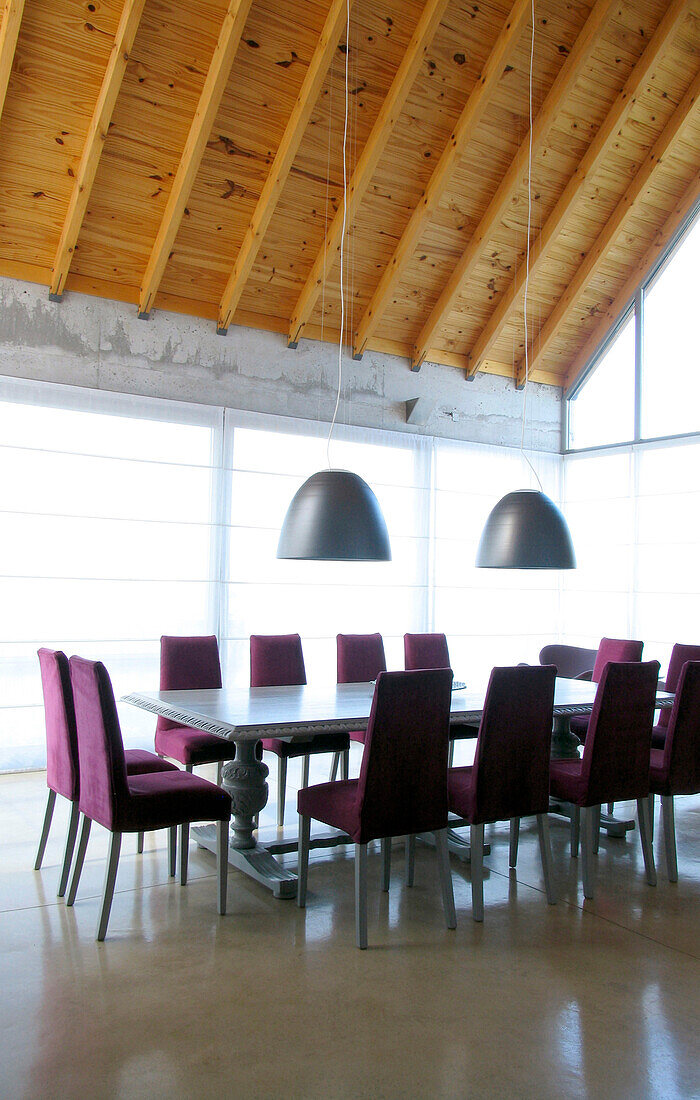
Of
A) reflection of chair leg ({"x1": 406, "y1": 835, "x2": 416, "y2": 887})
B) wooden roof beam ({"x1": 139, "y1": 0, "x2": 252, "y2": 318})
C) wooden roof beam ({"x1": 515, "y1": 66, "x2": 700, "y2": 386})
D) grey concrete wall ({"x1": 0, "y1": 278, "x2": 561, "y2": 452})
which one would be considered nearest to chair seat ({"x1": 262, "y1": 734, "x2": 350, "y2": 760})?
reflection of chair leg ({"x1": 406, "y1": 835, "x2": 416, "y2": 887})

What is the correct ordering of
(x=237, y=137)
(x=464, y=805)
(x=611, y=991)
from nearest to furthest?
1. (x=611, y=991)
2. (x=464, y=805)
3. (x=237, y=137)

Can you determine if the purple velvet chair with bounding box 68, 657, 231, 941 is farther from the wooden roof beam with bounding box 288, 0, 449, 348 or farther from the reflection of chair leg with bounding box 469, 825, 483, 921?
the wooden roof beam with bounding box 288, 0, 449, 348

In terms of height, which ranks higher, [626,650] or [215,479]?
[215,479]

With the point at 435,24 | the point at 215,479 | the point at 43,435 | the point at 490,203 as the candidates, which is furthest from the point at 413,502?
the point at 435,24

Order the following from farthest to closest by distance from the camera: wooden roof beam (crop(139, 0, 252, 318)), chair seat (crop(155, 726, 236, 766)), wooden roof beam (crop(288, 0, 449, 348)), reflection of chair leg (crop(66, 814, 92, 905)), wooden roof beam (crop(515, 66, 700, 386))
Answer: wooden roof beam (crop(515, 66, 700, 386))
wooden roof beam (crop(288, 0, 449, 348))
wooden roof beam (crop(139, 0, 252, 318))
chair seat (crop(155, 726, 236, 766))
reflection of chair leg (crop(66, 814, 92, 905))

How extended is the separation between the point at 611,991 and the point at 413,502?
506 cm

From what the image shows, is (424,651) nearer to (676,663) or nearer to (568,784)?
(676,663)

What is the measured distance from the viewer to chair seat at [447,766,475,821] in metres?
3.34

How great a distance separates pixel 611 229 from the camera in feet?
23.4

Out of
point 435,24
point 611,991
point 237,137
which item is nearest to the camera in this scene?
point 611,991

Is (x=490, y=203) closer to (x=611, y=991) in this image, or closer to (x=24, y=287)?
(x=24, y=287)

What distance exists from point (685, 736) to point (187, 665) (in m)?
2.54

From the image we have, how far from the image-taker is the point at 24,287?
5688 millimetres

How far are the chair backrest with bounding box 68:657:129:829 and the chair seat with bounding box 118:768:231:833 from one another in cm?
5
